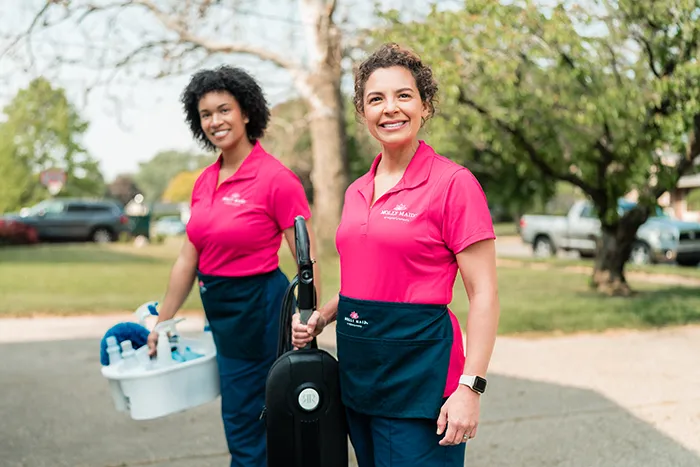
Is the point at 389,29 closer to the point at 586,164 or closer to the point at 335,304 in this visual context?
the point at 586,164

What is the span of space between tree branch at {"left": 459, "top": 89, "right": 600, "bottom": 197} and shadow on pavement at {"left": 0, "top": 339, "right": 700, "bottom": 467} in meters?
4.37

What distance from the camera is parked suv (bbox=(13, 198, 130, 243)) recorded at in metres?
29.4

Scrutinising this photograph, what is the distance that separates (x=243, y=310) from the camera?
3.21 m

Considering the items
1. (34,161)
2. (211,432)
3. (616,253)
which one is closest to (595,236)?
(616,253)

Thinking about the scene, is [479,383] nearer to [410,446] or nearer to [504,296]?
[410,446]

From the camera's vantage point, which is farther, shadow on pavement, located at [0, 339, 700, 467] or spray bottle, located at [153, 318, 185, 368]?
shadow on pavement, located at [0, 339, 700, 467]

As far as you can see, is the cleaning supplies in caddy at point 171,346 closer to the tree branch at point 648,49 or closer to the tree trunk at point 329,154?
the tree branch at point 648,49

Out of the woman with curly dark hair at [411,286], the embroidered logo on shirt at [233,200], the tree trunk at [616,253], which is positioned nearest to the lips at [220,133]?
the embroidered logo on shirt at [233,200]

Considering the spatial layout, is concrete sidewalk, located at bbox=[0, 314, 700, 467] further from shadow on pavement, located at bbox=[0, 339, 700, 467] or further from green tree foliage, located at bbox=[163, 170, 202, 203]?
green tree foliage, located at bbox=[163, 170, 202, 203]

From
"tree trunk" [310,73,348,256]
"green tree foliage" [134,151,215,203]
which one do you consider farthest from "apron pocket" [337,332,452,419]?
"green tree foliage" [134,151,215,203]

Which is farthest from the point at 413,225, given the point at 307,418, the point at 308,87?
the point at 308,87

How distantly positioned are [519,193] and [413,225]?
1697 inches

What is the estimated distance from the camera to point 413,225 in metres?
2.16

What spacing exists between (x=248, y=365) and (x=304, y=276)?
3.02 feet
